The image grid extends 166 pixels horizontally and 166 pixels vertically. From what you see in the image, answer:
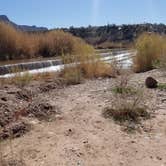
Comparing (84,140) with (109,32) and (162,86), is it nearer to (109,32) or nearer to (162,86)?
(162,86)

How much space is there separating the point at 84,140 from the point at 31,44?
18.2 m

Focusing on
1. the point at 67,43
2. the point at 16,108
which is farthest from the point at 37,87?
the point at 67,43

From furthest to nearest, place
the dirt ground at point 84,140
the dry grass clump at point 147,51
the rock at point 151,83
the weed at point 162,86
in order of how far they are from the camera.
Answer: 1. the dry grass clump at point 147,51
2. the rock at point 151,83
3. the weed at point 162,86
4. the dirt ground at point 84,140

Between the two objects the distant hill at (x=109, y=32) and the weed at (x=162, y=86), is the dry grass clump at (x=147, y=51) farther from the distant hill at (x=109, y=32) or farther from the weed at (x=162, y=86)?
the distant hill at (x=109, y=32)

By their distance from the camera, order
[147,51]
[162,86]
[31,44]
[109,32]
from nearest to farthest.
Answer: [162,86] → [147,51] → [31,44] → [109,32]

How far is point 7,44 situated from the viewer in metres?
21.5

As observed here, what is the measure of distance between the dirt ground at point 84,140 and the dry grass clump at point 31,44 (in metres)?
12.4

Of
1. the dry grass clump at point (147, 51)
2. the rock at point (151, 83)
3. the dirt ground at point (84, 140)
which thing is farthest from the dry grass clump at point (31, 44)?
the dirt ground at point (84, 140)

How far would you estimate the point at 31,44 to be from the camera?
23.2 metres

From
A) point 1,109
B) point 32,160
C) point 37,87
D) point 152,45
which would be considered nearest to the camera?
point 32,160

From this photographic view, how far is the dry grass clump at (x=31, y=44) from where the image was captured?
843 inches

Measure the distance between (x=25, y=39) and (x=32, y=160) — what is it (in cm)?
1819

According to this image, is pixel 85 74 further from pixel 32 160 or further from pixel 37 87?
pixel 32 160

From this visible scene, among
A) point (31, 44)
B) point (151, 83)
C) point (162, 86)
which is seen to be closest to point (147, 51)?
point (151, 83)
